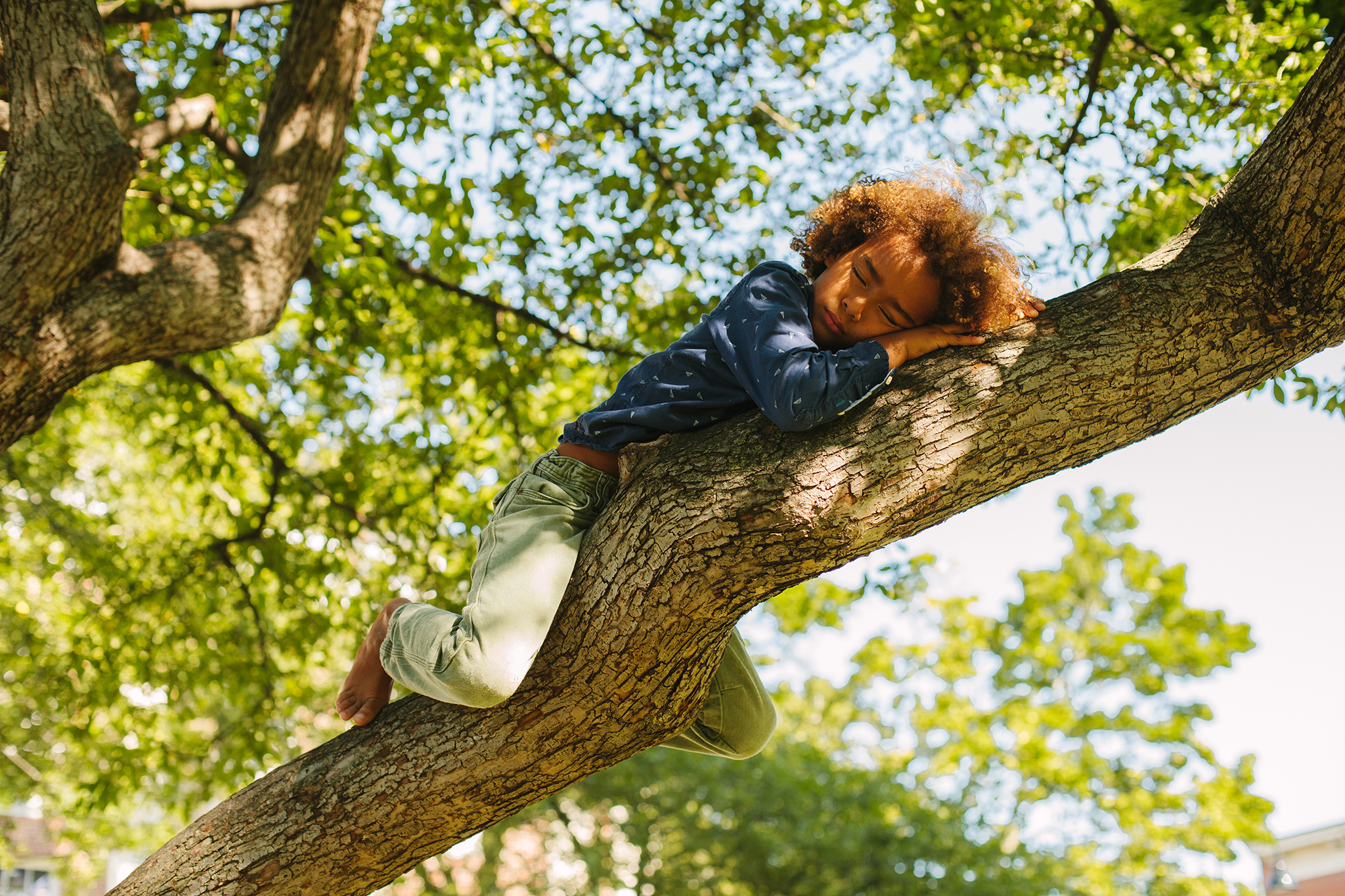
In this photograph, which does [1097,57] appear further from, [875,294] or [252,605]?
[252,605]

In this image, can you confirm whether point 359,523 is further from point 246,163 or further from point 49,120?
point 49,120

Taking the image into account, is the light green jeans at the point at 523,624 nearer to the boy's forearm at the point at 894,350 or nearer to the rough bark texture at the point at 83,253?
the boy's forearm at the point at 894,350

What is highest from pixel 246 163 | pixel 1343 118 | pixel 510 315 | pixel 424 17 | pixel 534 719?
pixel 424 17

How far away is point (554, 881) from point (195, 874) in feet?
42.2

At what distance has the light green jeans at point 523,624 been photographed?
79.0 inches

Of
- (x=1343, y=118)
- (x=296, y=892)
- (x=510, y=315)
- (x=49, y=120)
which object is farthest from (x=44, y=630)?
(x=1343, y=118)

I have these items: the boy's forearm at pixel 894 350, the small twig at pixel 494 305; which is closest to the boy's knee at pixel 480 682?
the boy's forearm at pixel 894 350

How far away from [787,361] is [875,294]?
471mm

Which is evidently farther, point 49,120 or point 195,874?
point 49,120

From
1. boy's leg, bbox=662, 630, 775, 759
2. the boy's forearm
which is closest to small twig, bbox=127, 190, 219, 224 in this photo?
boy's leg, bbox=662, 630, 775, 759

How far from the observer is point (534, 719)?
6.84 ft

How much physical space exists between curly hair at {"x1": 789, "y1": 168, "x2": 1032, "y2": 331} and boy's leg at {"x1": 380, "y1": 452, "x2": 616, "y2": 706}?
942 millimetres

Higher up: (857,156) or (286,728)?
(857,156)

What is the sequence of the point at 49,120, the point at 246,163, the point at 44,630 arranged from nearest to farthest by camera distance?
the point at 49,120 < the point at 246,163 < the point at 44,630
